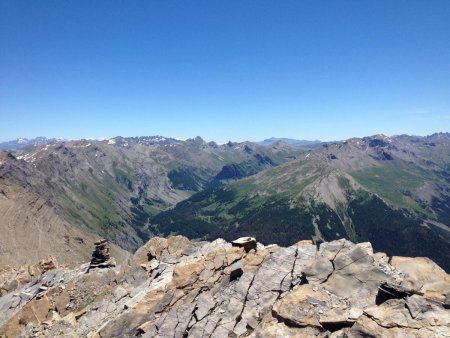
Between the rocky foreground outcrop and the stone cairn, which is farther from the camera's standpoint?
the stone cairn

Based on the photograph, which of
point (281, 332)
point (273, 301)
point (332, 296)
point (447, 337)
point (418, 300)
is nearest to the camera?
point (447, 337)

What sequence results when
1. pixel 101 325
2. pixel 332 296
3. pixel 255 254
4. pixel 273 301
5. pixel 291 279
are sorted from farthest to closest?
pixel 255 254 → pixel 101 325 → pixel 291 279 → pixel 273 301 → pixel 332 296

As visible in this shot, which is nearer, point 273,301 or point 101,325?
point 273,301

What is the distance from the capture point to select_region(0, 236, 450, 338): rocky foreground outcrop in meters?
26.8

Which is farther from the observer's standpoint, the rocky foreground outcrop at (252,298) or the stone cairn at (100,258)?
the stone cairn at (100,258)

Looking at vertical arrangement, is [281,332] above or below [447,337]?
below

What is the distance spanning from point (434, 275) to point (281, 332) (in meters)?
15.9

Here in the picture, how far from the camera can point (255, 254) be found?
145 feet

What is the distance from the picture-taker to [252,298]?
35.8m

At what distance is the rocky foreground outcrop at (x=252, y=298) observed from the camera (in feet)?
87.9

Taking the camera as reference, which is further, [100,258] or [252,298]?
[100,258]

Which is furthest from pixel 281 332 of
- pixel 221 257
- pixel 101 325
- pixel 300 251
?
pixel 101 325

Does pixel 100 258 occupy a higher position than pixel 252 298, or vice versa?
pixel 252 298

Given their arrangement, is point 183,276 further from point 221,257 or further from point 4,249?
point 4,249
